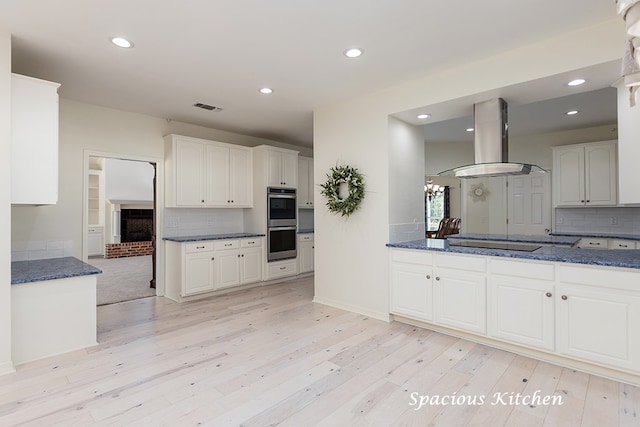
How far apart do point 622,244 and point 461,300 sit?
315cm

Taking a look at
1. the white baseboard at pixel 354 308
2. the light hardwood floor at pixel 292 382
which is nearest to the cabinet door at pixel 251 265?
the white baseboard at pixel 354 308

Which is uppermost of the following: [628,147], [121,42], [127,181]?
[121,42]

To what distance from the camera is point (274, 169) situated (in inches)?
217

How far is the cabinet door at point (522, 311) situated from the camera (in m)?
2.64

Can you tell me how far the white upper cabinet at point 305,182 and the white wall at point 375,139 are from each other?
1751mm

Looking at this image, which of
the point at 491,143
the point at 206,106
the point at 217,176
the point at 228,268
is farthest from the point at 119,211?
the point at 491,143

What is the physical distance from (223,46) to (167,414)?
105 inches

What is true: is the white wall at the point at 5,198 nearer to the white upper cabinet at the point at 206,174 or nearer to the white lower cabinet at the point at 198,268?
the white lower cabinet at the point at 198,268

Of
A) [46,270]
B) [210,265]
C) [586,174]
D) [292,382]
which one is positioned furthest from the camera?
[586,174]

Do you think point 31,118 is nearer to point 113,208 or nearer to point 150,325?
point 150,325

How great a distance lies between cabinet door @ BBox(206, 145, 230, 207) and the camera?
16.5 feet

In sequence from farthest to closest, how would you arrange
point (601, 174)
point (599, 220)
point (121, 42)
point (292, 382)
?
1. point (599, 220)
2. point (601, 174)
3. point (121, 42)
4. point (292, 382)

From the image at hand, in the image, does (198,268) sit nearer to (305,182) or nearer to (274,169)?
(274,169)

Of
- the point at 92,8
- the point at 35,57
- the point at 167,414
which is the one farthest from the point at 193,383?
the point at 35,57
